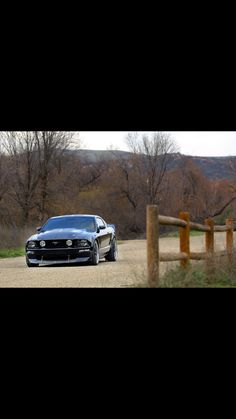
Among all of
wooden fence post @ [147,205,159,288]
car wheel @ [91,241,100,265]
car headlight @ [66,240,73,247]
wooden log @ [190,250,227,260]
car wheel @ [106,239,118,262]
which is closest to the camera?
wooden fence post @ [147,205,159,288]

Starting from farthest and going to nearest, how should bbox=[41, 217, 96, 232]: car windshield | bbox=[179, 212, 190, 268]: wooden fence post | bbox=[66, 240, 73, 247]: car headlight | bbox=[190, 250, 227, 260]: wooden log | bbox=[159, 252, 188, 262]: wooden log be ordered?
bbox=[66, 240, 73, 247]: car headlight → bbox=[41, 217, 96, 232]: car windshield → bbox=[190, 250, 227, 260]: wooden log → bbox=[179, 212, 190, 268]: wooden fence post → bbox=[159, 252, 188, 262]: wooden log

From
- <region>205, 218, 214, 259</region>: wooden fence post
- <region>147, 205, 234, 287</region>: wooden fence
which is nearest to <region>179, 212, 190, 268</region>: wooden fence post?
<region>147, 205, 234, 287</region>: wooden fence

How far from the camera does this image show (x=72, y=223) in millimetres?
8812

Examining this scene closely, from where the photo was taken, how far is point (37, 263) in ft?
28.5

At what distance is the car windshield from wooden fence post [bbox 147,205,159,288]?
1652 mm

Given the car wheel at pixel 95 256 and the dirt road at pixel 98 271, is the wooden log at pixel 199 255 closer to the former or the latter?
the dirt road at pixel 98 271

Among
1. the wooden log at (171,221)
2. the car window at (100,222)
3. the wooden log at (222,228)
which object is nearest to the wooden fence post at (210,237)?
the wooden log at (222,228)

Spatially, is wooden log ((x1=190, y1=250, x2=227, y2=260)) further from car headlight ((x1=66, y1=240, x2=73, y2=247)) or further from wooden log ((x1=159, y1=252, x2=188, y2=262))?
car headlight ((x1=66, y1=240, x2=73, y2=247))

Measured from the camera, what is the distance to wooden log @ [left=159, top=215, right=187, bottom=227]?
7434 mm

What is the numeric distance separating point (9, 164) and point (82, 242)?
1286mm

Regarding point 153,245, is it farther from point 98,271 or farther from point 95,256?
point 95,256
